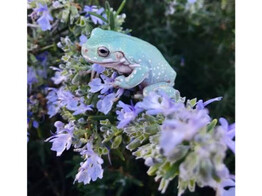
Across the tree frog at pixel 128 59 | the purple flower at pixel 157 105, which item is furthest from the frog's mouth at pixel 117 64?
the purple flower at pixel 157 105

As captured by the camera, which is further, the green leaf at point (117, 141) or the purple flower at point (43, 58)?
the purple flower at point (43, 58)

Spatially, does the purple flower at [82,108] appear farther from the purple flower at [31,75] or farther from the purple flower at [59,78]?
the purple flower at [31,75]

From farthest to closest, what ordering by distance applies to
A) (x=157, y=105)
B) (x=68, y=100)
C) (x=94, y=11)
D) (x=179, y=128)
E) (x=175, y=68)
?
(x=175, y=68) < (x=94, y=11) < (x=68, y=100) < (x=157, y=105) < (x=179, y=128)

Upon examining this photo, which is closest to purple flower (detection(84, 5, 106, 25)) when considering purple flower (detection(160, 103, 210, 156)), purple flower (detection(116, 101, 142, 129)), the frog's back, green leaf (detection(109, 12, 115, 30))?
green leaf (detection(109, 12, 115, 30))

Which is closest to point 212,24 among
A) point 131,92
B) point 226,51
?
point 226,51

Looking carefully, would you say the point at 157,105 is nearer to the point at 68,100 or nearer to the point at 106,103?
the point at 106,103

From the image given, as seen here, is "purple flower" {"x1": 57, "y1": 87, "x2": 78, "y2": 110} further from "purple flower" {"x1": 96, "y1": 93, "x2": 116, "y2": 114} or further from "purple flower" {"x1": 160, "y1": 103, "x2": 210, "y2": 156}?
"purple flower" {"x1": 160, "y1": 103, "x2": 210, "y2": 156}

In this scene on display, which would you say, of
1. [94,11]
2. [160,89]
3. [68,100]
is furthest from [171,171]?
[94,11]
